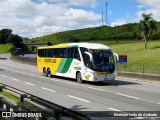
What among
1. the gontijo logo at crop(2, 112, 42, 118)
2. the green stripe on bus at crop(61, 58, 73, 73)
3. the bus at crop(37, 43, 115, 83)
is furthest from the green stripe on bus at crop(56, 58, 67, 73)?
the gontijo logo at crop(2, 112, 42, 118)

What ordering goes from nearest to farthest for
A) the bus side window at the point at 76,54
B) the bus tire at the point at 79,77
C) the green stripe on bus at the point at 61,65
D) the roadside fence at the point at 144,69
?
the bus tire at the point at 79,77, the bus side window at the point at 76,54, the green stripe on bus at the point at 61,65, the roadside fence at the point at 144,69

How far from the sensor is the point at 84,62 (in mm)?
27953

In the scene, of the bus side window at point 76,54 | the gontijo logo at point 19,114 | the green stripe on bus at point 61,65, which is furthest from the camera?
the green stripe on bus at point 61,65

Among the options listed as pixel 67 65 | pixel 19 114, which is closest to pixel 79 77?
pixel 67 65

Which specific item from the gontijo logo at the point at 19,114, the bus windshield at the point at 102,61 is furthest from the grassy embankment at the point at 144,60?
the gontijo logo at the point at 19,114

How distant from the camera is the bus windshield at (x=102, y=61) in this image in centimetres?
2697

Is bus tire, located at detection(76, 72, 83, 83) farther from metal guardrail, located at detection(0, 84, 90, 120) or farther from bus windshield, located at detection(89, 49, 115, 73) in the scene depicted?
metal guardrail, located at detection(0, 84, 90, 120)

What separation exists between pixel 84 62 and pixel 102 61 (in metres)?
1.44

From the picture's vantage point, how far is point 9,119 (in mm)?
11414

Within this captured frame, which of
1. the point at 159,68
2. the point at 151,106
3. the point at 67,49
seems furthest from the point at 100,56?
the point at 151,106

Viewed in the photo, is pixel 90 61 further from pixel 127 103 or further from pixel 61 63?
pixel 127 103

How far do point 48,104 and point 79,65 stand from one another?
18084 mm

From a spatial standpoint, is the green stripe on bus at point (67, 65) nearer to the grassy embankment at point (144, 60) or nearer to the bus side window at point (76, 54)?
the bus side window at point (76, 54)

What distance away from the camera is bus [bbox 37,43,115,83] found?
1064 inches
